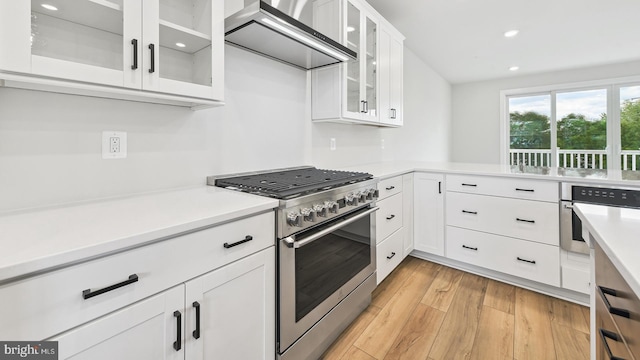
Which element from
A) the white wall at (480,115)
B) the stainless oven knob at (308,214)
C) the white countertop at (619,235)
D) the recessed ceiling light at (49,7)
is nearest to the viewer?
the white countertop at (619,235)

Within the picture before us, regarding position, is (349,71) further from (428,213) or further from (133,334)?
(133,334)

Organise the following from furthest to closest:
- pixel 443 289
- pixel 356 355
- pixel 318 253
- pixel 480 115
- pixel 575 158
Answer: pixel 480 115 < pixel 575 158 < pixel 443 289 < pixel 356 355 < pixel 318 253

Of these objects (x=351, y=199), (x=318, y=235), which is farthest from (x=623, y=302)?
(x=351, y=199)

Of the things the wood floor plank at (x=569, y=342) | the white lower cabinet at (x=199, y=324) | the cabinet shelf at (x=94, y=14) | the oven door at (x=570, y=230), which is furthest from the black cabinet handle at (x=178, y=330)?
the oven door at (x=570, y=230)

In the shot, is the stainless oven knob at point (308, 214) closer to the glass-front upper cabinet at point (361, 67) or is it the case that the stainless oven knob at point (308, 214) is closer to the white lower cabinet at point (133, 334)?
the white lower cabinet at point (133, 334)

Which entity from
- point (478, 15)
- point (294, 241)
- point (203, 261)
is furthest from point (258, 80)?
point (478, 15)

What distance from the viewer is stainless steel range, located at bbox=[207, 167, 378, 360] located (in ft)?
4.11

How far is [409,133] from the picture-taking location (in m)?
4.14

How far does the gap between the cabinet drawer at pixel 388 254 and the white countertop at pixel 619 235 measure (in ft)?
4.16

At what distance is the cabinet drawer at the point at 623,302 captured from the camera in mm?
593

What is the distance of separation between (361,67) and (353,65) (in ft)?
A: 0.30

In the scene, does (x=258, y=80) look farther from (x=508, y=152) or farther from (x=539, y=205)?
(x=508, y=152)

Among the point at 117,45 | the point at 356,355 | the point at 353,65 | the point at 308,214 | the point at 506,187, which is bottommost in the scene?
the point at 356,355

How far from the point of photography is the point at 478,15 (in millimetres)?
3012
